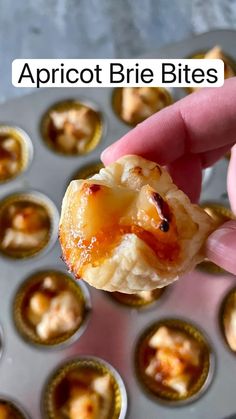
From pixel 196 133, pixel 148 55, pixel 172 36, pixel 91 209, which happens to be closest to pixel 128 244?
pixel 91 209

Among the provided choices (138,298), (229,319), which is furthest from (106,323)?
(229,319)

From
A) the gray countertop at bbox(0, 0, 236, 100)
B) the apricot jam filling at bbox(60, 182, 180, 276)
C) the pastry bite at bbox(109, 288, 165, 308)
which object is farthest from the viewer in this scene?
the gray countertop at bbox(0, 0, 236, 100)

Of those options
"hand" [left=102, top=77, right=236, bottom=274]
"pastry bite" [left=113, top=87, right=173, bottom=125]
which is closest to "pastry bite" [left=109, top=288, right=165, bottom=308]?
"hand" [left=102, top=77, right=236, bottom=274]

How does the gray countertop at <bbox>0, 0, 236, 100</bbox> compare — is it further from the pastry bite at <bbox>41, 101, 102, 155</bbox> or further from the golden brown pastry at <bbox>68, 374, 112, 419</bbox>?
the golden brown pastry at <bbox>68, 374, 112, 419</bbox>

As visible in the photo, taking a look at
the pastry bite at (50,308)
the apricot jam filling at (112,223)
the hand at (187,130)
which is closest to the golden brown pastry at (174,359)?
the pastry bite at (50,308)

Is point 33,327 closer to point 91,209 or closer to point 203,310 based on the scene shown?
point 203,310

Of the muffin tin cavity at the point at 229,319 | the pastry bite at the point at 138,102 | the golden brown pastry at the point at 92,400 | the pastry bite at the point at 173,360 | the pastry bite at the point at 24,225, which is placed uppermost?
the pastry bite at the point at 138,102

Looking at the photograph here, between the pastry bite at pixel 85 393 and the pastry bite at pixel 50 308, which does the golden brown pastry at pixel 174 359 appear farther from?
the pastry bite at pixel 50 308
